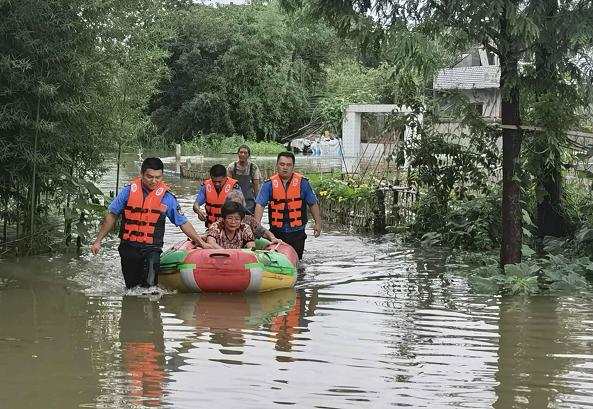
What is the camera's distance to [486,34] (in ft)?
33.7

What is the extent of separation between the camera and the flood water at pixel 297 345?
6.05m

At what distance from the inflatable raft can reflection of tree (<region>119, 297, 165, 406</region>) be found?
1.89 feet

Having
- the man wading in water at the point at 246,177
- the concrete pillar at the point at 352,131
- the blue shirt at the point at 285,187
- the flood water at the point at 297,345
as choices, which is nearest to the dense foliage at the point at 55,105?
the flood water at the point at 297,345

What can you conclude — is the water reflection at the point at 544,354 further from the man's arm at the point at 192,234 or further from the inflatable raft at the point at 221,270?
the man's arm at the point at 192,234

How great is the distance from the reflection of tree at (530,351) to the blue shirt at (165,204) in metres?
3.46

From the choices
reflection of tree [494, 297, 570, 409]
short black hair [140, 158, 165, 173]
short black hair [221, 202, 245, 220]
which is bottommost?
reflection of tree [494, 297, 570, 409]

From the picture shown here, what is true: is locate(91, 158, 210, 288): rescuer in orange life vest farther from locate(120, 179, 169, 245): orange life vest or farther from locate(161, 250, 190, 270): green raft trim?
locate(161, 250, 190, 270): green raft trim

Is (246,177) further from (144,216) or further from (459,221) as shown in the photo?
(144,216)

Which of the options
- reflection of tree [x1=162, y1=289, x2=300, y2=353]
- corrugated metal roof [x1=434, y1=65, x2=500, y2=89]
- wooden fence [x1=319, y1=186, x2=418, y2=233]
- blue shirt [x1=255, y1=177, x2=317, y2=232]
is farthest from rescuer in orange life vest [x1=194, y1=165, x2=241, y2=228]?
corrugated metal roof [x1=434, y1=65, x2=500, y2=89]

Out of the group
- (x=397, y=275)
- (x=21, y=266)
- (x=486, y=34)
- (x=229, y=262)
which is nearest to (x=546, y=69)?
(x=486, y=34)

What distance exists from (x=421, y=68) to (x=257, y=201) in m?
2.79

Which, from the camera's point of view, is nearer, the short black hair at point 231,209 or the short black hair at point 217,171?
the short black hair at point 231,209

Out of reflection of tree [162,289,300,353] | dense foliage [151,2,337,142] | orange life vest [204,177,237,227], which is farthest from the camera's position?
dense foliage [151,2,337,142]

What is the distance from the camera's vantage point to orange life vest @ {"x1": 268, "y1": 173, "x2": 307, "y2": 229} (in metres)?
11.6
